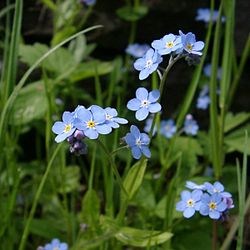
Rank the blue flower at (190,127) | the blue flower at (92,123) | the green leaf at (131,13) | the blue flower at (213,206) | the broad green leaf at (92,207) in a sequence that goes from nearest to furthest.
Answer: the blue flower at (92,123)
the blue flower at (213,206)
the broad green leaf at (92,207)
the blue flower at (190,127)
the green leaf at (131,13)

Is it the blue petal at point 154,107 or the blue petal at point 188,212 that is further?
the blue petal at point 188,212

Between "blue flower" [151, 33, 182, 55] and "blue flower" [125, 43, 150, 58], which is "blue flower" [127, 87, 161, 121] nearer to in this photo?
"blue flower" [151, 33, 182, 55]

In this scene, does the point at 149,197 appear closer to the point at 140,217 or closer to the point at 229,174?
the point at 140,217

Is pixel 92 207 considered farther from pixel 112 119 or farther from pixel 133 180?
pixel 112 119

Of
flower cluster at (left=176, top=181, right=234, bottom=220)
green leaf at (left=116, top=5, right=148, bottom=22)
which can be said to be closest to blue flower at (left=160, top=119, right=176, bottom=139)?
green leaf at (left=116, top=5, right=148, bottom=22)

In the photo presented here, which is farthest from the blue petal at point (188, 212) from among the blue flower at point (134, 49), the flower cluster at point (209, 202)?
the blue flower at point (134, 49)

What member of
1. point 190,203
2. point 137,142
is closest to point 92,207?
point 190,203

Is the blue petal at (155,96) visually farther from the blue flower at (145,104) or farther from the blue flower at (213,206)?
the blue flower at (213,206)

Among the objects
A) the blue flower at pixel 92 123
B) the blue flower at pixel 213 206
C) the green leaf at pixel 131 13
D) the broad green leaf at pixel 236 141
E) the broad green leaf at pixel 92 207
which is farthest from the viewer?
the green leaf at pixel 131 13
